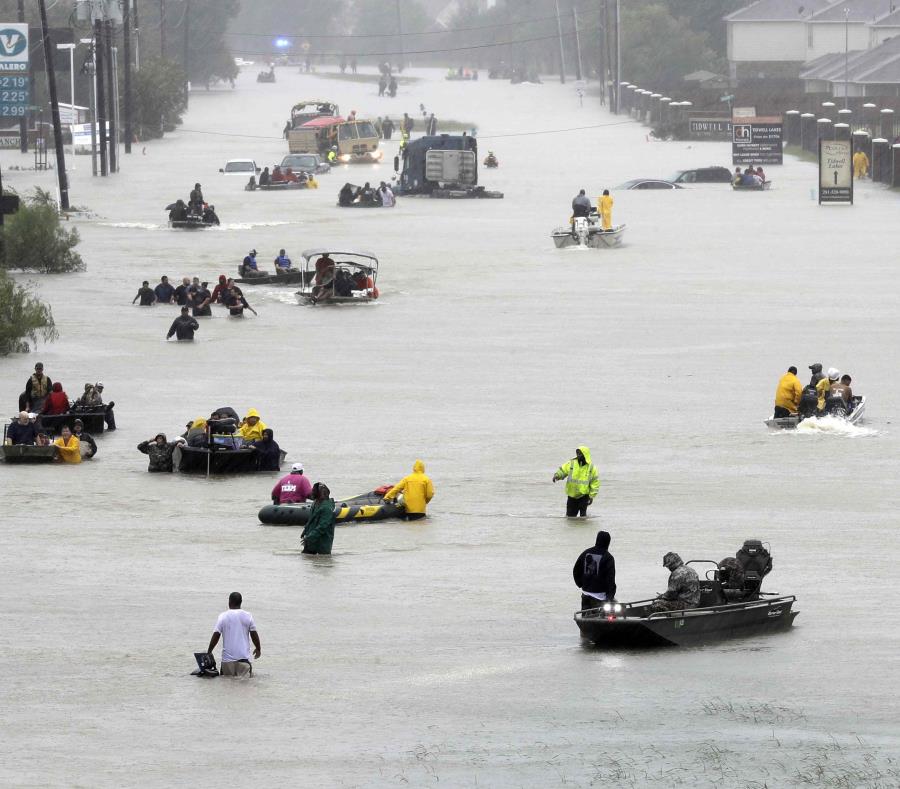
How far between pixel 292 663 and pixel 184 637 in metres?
1.36

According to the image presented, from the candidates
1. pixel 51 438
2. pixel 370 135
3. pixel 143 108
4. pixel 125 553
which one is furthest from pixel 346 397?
pixel 143 108

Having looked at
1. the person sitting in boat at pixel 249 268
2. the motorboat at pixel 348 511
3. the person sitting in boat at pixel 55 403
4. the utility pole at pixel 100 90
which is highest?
the utility pole at pixel 100 90

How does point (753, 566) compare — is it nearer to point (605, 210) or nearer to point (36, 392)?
point (36, 392)

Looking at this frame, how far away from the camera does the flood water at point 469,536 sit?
638 inches

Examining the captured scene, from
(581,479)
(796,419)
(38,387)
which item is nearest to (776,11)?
(796,419)

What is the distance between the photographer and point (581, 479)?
25344mm

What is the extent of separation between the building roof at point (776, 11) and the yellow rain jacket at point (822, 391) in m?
112

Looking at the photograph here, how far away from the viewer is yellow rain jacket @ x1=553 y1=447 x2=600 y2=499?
2534 cm

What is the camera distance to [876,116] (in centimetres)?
10519

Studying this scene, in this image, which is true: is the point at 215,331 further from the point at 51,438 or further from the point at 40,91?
the point at 40,91

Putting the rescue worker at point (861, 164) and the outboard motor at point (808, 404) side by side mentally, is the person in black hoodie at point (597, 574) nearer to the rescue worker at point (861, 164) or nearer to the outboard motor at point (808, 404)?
the outboard motor at point (808, 404)

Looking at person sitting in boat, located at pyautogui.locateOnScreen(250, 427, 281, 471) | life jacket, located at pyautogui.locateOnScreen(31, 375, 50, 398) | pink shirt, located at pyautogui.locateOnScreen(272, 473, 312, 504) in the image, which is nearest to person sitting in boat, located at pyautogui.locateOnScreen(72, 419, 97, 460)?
life jacket, located at pyautogui.locateOnScreen(31, 375, 50, 398)

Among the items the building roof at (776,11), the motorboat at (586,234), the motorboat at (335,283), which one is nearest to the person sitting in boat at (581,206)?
the motorboat at (586,234)

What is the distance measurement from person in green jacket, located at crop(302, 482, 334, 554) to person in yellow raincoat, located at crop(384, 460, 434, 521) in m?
2.21
